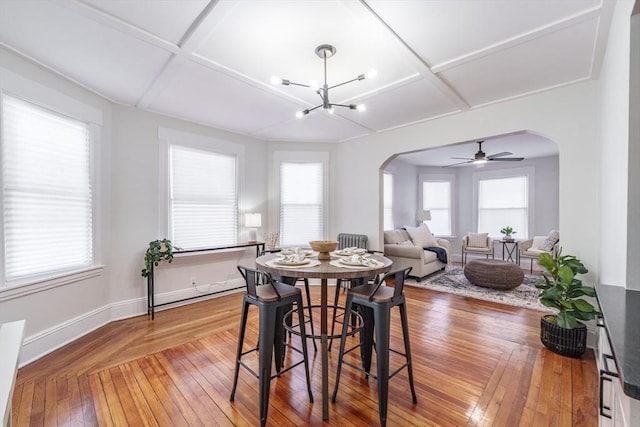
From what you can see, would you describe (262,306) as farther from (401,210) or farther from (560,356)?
(401,210)

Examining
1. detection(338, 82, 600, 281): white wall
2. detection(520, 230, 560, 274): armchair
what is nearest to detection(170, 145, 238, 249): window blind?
detection(338, 82, 600, 281): white wall

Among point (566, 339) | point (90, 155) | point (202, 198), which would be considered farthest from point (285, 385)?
point (90, 155)

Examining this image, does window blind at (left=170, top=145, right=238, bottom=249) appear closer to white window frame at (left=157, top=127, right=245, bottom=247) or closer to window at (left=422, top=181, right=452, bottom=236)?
white window frame at (left=157, top=127, right=245, bottom=247)

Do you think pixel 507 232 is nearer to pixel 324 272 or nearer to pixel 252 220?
pixel 252 220

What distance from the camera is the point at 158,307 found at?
3613mm

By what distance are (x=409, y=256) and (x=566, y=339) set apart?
9.11 feet

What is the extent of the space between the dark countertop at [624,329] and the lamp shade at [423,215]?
5.97 metres

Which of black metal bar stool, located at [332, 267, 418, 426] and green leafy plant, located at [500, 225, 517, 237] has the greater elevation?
green leafy plant, located at [500, 225, 517, 237]

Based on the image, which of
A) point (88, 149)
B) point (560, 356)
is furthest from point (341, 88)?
point (560, 356)

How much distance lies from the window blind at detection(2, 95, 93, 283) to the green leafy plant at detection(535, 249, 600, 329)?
4.68 meters

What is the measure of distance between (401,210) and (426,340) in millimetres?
4855

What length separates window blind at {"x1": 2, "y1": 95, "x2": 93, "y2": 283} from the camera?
2.32 m

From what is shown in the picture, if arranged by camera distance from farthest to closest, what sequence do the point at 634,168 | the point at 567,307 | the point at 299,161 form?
the point at 299,161 → the point at 567,307 → the point at 634,168

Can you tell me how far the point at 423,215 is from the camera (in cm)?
Result: 723
